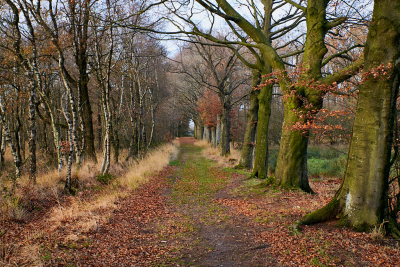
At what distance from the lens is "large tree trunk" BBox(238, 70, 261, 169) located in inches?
471

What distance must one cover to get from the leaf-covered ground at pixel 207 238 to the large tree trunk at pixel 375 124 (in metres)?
0.46

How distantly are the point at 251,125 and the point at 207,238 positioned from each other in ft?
28.8

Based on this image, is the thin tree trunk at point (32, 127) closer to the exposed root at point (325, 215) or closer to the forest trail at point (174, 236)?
the forest trail at point (174, 236)

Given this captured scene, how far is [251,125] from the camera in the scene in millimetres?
12781

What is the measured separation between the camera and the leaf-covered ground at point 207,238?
3.61m

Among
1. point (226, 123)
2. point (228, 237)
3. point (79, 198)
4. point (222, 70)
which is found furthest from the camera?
point (222, 70)

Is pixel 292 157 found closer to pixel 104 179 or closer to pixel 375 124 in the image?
pixel 375 124

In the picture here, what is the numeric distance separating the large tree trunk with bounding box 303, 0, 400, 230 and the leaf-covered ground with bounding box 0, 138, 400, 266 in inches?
18.2

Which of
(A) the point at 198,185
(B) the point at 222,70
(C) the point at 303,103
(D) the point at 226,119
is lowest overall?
(A) the point at 198,185

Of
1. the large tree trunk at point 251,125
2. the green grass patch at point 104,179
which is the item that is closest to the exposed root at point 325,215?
the green grass patch at point 104,179

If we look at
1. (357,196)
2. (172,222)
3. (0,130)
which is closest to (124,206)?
(172,222)

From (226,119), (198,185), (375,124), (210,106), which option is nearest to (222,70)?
(226,119)

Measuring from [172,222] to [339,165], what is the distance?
13.1 m

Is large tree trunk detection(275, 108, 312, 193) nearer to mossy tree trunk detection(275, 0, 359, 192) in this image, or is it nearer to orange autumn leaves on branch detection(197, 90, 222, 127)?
mossy tree trunk detection(275, 0, 359, 192)
